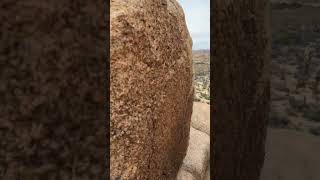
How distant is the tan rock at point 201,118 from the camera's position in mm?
4297

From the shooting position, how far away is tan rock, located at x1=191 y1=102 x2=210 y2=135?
14.1ft

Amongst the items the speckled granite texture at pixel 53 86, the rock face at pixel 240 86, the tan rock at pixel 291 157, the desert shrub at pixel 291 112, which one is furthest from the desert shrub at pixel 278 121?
the speckled granite texture at pixel 53 86

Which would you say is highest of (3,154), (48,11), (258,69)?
(48,11)

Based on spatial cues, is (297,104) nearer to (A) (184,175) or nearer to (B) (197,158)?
(B) (197,158)

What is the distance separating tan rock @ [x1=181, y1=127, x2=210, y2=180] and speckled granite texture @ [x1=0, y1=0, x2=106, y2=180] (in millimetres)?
2139

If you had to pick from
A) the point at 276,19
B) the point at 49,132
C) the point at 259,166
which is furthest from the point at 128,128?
the point at 276,19

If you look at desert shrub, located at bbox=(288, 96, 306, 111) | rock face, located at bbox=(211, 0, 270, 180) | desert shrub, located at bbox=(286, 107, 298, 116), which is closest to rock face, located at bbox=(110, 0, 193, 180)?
rock face, located at bbox=(211, 0, 270, 180)

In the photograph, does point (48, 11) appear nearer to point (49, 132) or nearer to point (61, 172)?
point (49, 132)

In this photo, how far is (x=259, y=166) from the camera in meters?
3.16

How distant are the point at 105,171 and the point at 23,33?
398 millimetres

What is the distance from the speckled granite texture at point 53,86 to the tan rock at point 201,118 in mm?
3181

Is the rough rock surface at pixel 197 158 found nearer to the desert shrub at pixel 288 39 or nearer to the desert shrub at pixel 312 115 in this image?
the desert shrub at pixel 312 115

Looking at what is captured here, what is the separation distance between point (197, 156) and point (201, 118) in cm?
112

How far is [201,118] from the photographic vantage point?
453cm
